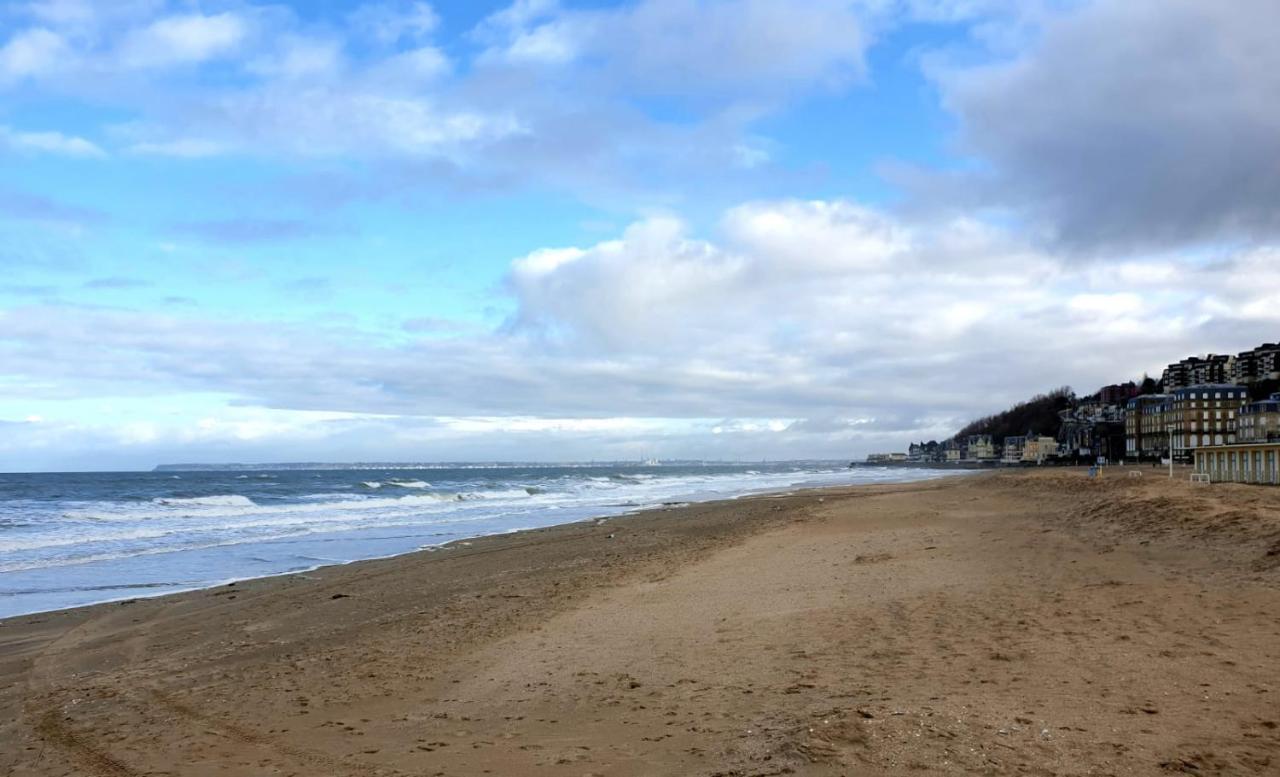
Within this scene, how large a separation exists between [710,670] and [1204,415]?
328 feet

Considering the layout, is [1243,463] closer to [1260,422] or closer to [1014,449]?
[1260,422]

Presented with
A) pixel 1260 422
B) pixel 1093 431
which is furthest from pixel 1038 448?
pixel 1260 422

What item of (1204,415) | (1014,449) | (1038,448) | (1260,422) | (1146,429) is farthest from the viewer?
(1014,449)

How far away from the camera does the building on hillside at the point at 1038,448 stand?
145625 millimetres

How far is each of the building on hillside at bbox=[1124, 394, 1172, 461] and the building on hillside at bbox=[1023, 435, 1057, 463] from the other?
24.0 metres

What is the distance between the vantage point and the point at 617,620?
10.3 metres

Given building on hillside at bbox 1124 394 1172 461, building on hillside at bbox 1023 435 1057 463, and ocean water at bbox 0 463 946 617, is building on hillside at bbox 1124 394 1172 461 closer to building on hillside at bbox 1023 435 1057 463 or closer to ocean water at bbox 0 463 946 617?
building on hillside at bbox 1023 435 1057 463

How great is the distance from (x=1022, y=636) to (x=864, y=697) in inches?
97.1

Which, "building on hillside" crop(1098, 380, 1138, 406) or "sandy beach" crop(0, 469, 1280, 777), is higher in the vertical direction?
"building on hillside" crop(1098, 380, 1138, 406)

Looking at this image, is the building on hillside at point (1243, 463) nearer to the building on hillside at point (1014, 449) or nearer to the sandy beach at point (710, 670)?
the sandy beach at point (710, 670)

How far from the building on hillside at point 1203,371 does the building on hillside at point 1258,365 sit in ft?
5.46

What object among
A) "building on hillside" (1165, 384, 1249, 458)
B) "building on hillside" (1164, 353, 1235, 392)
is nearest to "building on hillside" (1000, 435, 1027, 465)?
"building on hillside" (1164, 353, 1235, 392)

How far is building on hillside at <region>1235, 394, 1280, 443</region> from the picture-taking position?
6397 cm

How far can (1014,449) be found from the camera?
164 meters
